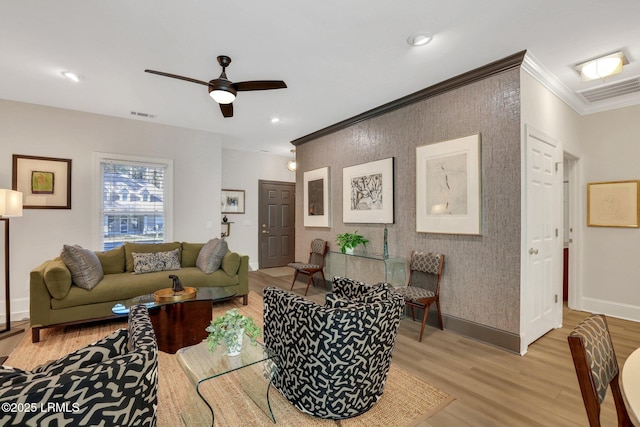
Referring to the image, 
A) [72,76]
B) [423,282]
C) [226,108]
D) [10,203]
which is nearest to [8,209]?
[10,203]

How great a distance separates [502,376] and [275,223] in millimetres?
5715

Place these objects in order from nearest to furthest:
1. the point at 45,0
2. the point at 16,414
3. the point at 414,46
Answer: the point at 16,414, the point at 45,0, the point at 414,46

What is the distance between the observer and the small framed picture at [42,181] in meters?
4.09

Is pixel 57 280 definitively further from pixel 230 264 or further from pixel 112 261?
pixel 230 264

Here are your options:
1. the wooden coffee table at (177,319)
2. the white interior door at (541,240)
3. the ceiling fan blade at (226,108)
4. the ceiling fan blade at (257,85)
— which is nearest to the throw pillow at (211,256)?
the wooden coffee table at (177,319)

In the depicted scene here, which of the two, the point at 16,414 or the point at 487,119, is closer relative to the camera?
the point at 16,414

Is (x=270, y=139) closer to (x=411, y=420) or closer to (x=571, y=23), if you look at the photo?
(x=571, y=23)

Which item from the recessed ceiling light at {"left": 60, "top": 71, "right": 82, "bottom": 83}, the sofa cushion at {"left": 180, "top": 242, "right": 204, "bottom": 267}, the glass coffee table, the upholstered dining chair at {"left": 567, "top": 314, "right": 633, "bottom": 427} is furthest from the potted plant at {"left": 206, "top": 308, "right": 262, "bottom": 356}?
the recessed ceiling light at {"left": 60, "top": 71, "right": 82, "bottom": 83}

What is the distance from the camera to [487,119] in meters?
3.09

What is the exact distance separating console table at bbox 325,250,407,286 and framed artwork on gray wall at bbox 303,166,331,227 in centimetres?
71

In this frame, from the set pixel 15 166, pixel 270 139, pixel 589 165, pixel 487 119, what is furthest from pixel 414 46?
pixel 15 166

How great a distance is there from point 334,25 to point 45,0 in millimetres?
2116

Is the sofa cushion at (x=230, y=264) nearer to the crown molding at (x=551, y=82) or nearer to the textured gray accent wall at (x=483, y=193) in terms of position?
the textured gray accent wall at (x=483, y=193)

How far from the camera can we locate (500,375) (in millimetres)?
2479
